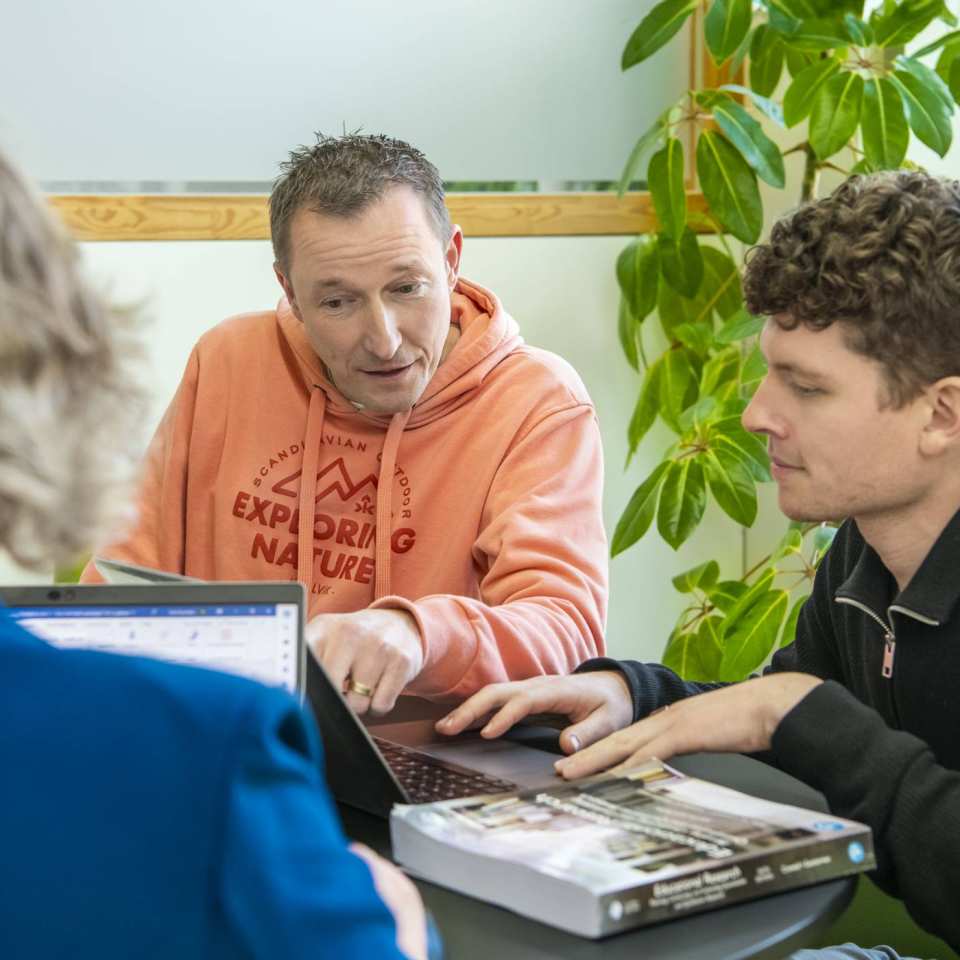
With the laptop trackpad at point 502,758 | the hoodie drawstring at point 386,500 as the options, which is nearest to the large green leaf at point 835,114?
the hoodie drawstring at point 386,500

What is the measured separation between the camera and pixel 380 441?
1.92m

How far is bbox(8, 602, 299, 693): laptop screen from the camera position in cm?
103

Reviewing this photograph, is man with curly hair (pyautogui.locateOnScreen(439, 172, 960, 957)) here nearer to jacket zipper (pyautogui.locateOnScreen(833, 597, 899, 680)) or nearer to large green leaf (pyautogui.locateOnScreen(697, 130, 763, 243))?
jacket zipper (pyautogui.locateOnScreen(833, 597, 899, 680))

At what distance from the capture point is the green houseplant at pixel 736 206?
8.18 ft

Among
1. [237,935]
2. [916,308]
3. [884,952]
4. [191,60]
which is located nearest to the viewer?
[237,935]

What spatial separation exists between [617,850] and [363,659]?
45cm

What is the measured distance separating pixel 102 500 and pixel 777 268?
94 centimetres

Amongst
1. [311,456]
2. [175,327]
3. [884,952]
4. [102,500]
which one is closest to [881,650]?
[884,952]

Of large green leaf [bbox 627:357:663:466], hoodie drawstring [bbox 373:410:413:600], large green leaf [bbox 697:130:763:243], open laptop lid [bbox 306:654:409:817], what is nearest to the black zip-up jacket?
open laptop lid [bbox 306:654:409:817]

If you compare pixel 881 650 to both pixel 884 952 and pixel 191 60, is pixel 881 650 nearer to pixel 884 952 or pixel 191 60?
pixel 884 952

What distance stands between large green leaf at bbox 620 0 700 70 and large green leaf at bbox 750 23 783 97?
0.51 feet

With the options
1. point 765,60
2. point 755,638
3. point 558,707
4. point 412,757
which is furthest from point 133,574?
point 765,60

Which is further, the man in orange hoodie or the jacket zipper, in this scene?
the man in orange hoodie

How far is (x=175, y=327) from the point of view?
2.97 metres
